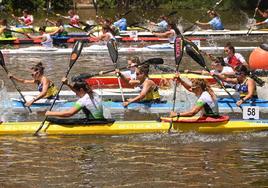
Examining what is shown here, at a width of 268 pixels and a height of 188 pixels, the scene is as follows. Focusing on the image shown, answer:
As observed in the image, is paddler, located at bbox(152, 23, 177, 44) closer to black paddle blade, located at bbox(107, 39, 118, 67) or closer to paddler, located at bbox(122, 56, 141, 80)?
paddler, located at bbox(122, 56, 141, 80)

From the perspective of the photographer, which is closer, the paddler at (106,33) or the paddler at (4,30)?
the paddler at (106,33)

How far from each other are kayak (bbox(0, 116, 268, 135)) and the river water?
13cm

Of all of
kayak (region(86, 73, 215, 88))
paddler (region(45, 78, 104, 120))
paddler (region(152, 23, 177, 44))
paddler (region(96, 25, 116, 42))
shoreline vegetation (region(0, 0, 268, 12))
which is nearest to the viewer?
paddler (region(45, 78, 104, 120))

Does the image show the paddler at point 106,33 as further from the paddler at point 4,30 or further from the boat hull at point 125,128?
the boat hull at point 125,128

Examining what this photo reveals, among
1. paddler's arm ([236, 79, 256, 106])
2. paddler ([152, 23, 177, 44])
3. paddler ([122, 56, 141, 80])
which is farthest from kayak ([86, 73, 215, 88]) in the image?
paddler ([152, 23, 177, 44])

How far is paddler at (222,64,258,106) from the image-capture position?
15.0m

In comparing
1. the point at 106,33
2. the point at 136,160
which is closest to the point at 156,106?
the point at 136,160

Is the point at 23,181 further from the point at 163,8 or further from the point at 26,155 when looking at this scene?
the point at 163,8

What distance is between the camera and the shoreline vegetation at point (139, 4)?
5062cm

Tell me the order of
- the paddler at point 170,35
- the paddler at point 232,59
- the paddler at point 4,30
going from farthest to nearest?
1. the paddler at point 4,30
2. the paddler at point 170,35
3. the paddler at point 232,59

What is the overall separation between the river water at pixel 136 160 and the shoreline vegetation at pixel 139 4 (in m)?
36.8

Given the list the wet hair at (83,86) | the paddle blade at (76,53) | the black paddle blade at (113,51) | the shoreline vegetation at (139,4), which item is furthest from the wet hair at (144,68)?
the shoreline vegetation at (139,4)

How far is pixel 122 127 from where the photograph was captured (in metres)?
13.1

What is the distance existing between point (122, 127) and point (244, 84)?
3.86 metres
